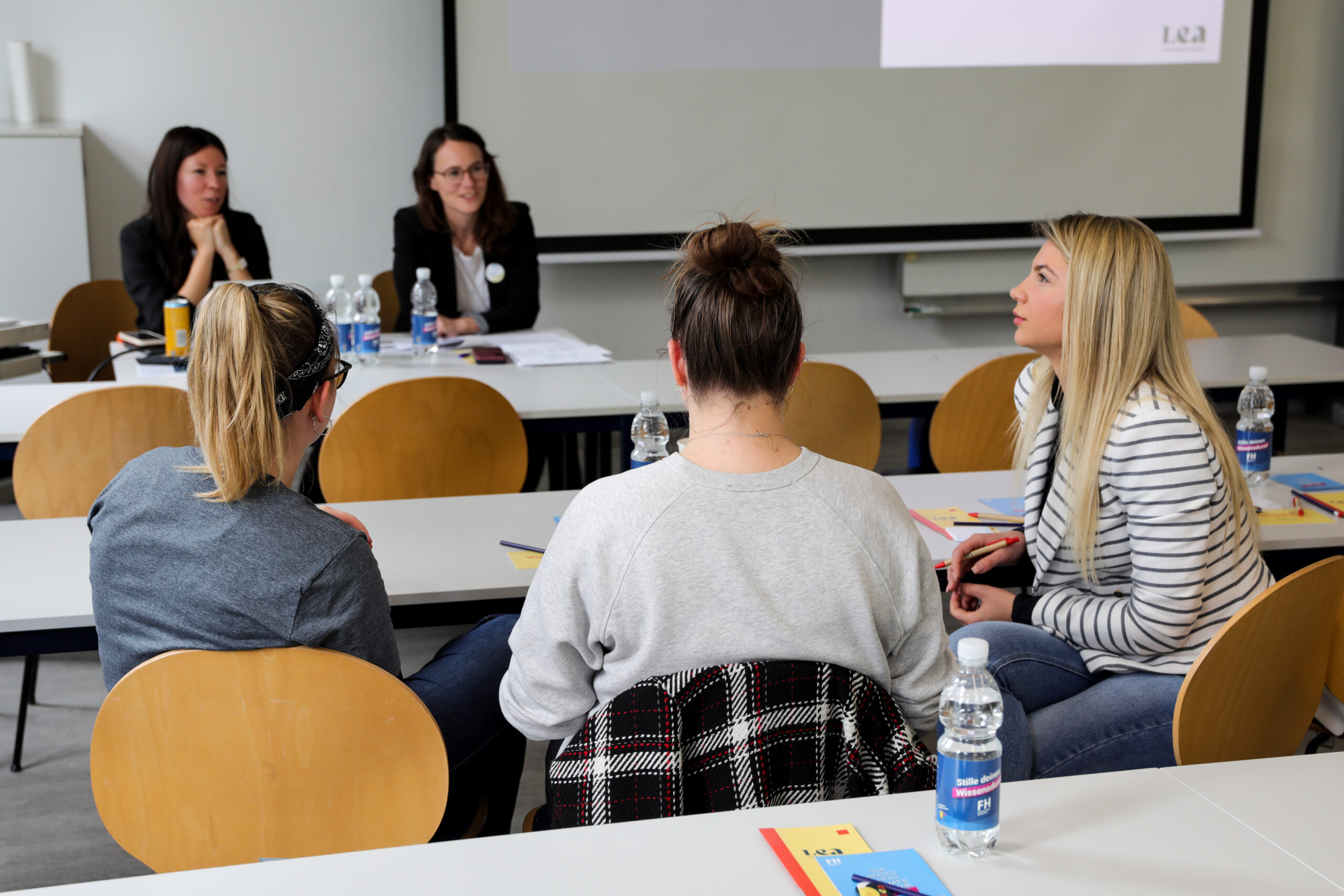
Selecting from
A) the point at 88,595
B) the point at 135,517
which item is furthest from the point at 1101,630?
the point at 88,595

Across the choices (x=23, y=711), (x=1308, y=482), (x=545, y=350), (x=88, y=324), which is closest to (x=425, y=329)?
(x=545, y=350)

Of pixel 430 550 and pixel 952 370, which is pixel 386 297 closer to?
pixel 952 370

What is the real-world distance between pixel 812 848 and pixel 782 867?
0.13ft

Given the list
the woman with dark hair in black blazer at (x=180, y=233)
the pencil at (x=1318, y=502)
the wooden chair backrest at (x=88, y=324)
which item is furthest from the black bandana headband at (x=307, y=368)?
the wooden chair backrest at (x=88, y=324)

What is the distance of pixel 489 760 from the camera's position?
1.68m

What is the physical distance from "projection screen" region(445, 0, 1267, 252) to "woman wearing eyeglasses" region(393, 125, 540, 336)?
1.17 metres

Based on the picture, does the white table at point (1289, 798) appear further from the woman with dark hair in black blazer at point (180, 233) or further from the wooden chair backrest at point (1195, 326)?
the woman with dark hair in black blazer at point (180, 233)

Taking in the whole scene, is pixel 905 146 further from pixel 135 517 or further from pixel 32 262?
pixel 135 517

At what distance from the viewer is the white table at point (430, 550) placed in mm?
1688

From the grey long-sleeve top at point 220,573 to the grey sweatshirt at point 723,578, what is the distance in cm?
25

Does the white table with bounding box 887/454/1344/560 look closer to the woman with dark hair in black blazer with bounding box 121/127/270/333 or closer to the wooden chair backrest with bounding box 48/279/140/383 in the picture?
the woman with dark hair in black blazer with bounding box 121/127/270/333

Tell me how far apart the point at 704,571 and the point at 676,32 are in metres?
4.28

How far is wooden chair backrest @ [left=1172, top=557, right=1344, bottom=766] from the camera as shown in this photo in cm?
131

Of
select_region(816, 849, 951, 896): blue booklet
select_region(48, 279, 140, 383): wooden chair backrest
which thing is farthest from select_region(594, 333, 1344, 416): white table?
select_region(816, 849, 951, 896): blue booklet
